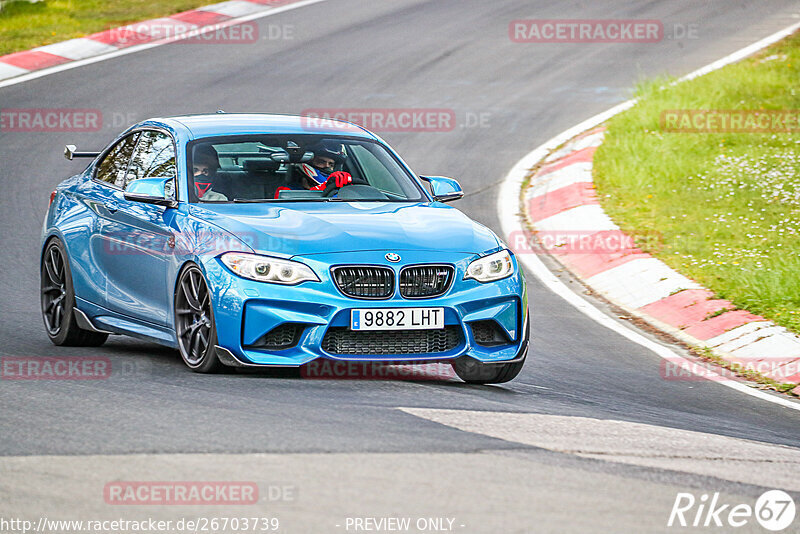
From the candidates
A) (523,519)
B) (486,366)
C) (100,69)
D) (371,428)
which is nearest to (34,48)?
(100,69)

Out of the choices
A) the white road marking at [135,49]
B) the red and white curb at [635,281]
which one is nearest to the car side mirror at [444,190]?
the red and white curb at [635,281]

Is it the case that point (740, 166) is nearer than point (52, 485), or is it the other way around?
point (52, 485)

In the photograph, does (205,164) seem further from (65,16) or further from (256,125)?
(65,16)

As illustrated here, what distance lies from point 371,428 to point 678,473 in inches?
53.4

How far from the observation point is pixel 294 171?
824cm

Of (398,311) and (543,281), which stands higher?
(398,311)

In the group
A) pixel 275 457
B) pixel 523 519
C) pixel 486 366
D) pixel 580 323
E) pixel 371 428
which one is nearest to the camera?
pixel 523 519

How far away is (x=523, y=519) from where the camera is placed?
459cm

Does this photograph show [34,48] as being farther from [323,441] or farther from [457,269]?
[323,441]

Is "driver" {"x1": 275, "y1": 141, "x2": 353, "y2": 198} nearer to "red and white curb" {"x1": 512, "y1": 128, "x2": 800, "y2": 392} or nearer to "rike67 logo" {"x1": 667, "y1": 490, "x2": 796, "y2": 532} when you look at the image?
"red and white curb" {"x1": 512, "y1": 128, "x2": 800, "y2": 392}

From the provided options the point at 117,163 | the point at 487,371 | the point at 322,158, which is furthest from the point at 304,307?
the point at 117,163

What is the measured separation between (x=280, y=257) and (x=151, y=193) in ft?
4.01

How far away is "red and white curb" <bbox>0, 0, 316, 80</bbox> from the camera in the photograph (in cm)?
2098

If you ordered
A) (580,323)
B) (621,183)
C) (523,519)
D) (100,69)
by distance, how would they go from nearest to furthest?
(523,519)
(580,323)
(621,183)
(100,69)
